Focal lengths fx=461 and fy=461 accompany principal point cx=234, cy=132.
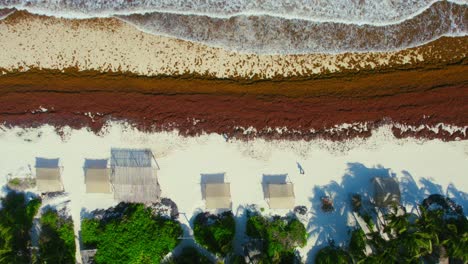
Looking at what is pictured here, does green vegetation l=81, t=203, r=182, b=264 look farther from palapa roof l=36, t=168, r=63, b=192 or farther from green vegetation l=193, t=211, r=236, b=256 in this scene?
palapa roof l=36, t=168, r=63, b=192

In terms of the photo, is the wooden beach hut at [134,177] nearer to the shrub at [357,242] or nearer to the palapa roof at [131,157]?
the palapa roof at [131,157]

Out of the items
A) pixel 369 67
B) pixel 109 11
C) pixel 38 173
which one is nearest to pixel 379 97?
pixel 369 67

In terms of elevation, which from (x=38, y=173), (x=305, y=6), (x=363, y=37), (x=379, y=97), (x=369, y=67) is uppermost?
(x=305, y=6)

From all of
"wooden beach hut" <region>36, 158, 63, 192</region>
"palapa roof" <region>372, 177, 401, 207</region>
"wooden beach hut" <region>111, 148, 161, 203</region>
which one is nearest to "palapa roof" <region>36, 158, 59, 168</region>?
"wooden beach hut" <region>36, 158, 63, 192</region>

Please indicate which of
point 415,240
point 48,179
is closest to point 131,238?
point 48,179

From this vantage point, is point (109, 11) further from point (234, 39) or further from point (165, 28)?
point (234, 39)

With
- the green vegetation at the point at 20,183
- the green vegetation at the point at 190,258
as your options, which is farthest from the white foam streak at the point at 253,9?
the green vegetation at the point at 190,258
